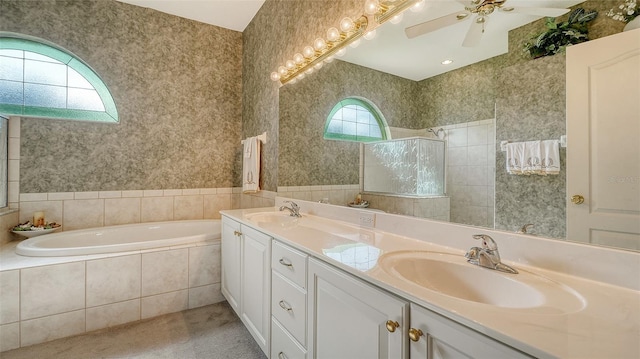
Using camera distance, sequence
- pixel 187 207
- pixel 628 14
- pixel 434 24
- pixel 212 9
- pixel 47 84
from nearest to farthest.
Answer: pixel 628 14
pixel 434 24
pixel 47 84
pixel 212 9
pixel 187 207

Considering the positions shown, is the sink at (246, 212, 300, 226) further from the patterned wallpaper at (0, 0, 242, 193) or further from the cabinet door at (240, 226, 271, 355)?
the patterned wallpaper at (0, 0, 242, 193)

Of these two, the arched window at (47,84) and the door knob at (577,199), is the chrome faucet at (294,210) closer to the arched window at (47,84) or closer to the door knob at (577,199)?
the door knob at (577,199)

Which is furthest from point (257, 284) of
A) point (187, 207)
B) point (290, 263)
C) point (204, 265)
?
point (187, 207)

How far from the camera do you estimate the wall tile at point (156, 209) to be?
2.97 metres

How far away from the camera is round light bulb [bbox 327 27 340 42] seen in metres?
1.81

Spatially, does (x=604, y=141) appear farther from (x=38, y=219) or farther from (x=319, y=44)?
(x=38, y=219)

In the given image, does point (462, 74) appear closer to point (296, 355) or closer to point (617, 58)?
point (617, 58)

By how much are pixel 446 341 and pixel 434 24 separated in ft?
4.13

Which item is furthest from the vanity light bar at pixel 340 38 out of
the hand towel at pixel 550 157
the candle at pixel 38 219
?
the candle at pixel 38 219

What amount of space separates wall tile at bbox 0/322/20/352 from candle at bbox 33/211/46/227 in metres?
1.04

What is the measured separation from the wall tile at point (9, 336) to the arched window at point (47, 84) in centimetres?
181

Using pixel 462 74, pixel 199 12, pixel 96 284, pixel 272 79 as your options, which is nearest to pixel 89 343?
pixel 96 284

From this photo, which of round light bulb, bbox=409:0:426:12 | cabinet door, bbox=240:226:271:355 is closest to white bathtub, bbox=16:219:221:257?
cabinet door, bbox=240:226:271:355

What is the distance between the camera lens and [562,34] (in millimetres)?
836
